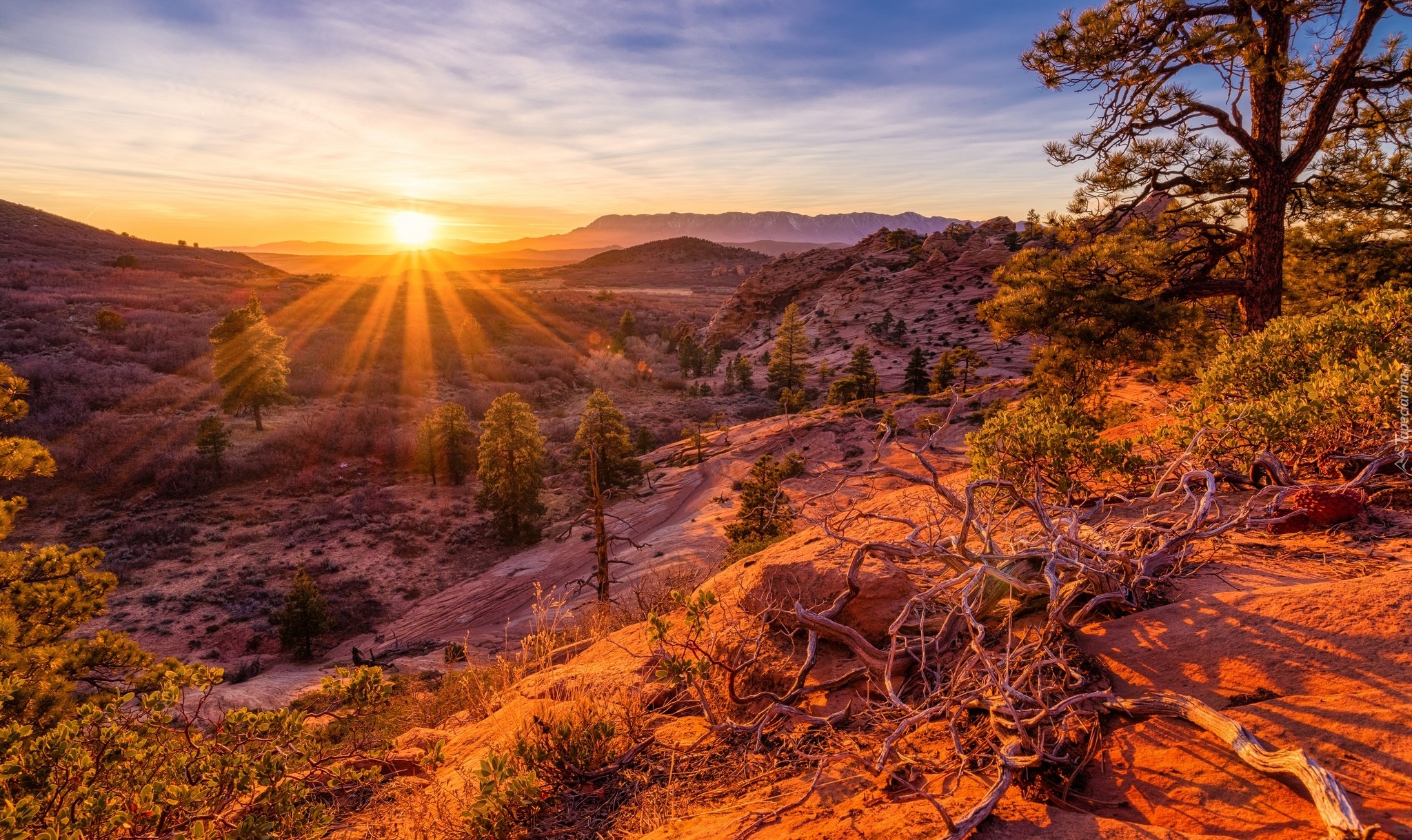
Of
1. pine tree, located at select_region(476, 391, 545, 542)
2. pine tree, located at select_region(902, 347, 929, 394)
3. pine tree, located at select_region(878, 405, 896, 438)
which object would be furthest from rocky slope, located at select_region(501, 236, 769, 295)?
pine tree, located at select_region(878, 405, 896, 438)

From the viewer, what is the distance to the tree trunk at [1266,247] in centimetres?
839

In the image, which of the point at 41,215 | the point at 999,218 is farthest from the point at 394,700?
the point at 41,215

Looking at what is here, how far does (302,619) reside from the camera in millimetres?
15398

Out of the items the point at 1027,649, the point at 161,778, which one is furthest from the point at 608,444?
the point at 1027,649

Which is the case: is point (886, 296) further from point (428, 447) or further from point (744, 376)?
point (428, 447)

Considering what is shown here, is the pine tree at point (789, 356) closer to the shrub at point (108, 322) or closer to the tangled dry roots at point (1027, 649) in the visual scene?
the tangled dry roots at point (1027, 649)

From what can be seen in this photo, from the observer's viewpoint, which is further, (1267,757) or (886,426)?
(886,426)

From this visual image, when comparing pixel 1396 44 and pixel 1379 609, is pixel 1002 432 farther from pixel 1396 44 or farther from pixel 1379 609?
pixel 1396 44

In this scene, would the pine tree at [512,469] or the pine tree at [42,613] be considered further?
the pine tree at [512,469]

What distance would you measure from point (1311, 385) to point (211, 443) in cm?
3231

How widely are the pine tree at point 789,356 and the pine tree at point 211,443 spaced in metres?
29.2

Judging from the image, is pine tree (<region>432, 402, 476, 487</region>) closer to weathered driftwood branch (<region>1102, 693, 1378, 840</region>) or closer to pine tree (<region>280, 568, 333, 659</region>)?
pine tree (<region>280, 568, 333, 659</region>)

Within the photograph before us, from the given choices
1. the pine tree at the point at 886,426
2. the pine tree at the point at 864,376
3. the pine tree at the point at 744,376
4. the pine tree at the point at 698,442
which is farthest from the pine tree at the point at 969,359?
the pine tree at the point at 886,426

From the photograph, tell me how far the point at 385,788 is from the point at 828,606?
321 cm
